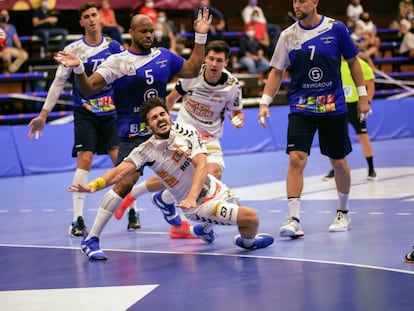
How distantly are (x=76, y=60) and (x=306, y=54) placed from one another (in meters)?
2.30

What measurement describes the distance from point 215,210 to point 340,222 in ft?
5.57

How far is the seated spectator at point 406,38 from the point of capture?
2275 cm

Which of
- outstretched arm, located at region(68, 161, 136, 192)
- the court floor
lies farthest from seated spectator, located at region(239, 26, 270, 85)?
outstretched arm, located at region(68, 161, 136, 192)

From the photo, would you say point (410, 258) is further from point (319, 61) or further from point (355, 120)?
point (355, 120)

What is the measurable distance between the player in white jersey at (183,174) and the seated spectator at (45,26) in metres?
10.8

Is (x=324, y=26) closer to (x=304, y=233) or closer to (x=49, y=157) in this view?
(x=304, y=233)

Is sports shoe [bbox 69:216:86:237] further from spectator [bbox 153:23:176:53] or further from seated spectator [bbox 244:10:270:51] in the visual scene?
seated spectator [bbox 244:10:270:51]

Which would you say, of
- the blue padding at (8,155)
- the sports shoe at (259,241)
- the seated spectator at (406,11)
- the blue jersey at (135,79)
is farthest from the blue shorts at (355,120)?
the seated spectator at (406,11)

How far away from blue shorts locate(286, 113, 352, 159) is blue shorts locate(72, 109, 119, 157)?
6.74ft

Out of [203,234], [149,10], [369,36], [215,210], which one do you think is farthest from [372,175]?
[369,36]

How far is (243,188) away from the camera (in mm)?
12461

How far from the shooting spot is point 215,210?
7.56 m

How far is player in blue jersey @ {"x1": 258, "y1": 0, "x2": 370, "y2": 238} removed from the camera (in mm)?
8484

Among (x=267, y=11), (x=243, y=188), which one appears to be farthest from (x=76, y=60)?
(x=267, y=11)
